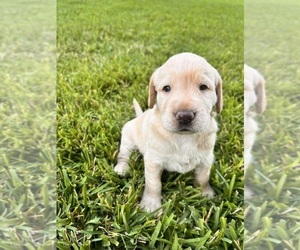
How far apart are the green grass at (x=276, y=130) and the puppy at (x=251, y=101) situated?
21mm

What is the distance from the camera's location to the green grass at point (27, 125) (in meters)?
1.35

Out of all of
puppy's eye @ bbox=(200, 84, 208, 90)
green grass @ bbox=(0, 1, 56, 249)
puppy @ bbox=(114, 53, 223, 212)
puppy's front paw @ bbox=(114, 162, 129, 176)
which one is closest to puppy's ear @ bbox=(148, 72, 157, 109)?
puppy @ bbox=(114, 53, 223, 212)

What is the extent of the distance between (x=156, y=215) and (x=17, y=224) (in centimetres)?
A: 43

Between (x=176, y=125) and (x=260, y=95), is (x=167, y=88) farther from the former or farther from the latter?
(x=260, y=95)

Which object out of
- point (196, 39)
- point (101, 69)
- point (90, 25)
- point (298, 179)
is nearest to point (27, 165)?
point (101, 69)

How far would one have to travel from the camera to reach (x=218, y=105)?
134 cm

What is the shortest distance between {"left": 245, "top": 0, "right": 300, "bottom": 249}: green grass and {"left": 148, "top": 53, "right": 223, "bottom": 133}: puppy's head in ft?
0.86

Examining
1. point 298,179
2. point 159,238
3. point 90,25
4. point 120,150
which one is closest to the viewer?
point 159,238

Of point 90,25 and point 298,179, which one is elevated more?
point 90,25

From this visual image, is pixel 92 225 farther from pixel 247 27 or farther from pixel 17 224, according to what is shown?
pixel 247 27

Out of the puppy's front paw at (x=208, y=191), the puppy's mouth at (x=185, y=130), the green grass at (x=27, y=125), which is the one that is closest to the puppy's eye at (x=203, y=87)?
the puppy's mouth at (x=185, y=130)

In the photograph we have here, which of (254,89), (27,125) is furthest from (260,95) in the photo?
(27,125)

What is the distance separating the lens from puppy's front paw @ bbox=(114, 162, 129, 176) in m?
1.47

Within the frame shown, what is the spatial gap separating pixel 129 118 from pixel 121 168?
20cm
